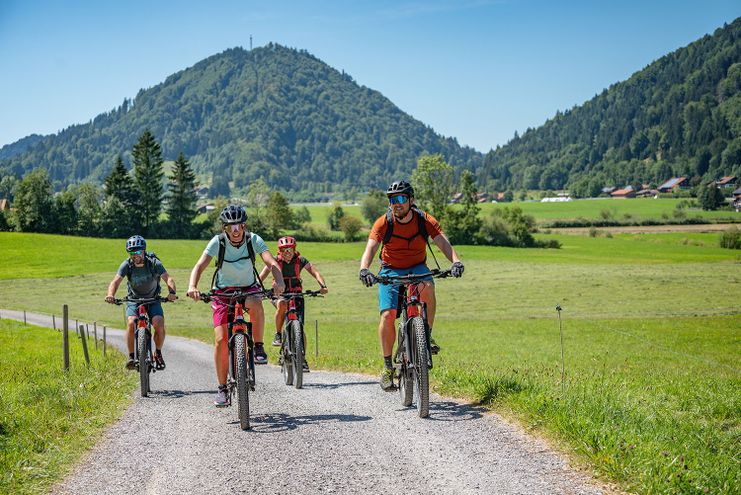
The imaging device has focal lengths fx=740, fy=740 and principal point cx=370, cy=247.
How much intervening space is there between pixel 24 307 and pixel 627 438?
193 ft

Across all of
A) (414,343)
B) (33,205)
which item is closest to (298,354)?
(414,343)

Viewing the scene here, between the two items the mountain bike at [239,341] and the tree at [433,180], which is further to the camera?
the tree at [433,180]

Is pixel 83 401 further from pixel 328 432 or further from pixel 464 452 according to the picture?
pixel 464 452

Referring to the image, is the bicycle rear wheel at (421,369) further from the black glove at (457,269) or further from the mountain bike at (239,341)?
the mountain bike at (239,341)

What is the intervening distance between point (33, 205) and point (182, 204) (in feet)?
69.2

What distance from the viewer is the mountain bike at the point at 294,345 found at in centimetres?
1287

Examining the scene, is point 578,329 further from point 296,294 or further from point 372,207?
point 372,207

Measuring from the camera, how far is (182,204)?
375ft

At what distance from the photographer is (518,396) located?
8.86 meters

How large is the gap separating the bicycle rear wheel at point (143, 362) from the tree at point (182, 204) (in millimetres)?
100645

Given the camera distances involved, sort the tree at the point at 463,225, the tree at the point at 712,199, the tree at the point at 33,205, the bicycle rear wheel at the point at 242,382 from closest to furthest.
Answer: the bicycle rear wheel at the point at 242,382
the tree at the point at 33,205
the tree at the point at 463,225
the tree at the point at 712,199

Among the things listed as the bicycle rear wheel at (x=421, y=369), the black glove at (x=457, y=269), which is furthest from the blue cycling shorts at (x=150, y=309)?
the black glove at (x=457, y=269)

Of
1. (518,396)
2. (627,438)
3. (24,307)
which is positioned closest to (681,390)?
(518,396)

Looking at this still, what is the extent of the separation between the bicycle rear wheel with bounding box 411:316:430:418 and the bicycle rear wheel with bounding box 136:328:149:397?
5.40 meters
